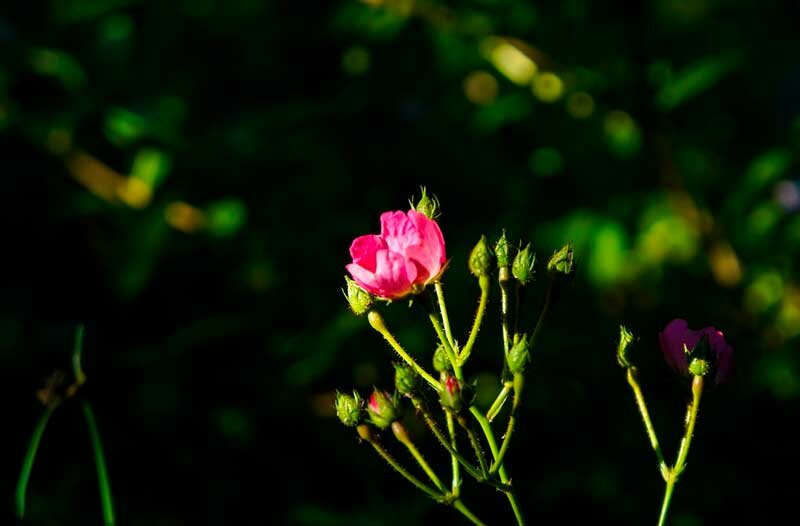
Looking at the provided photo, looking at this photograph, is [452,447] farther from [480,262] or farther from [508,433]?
[480,262]

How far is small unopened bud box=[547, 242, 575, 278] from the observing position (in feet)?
3.39

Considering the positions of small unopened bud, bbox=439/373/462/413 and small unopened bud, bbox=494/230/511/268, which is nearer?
small unopened bud, bbox=439/373/462/413

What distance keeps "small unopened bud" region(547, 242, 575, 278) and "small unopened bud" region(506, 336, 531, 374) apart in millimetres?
128

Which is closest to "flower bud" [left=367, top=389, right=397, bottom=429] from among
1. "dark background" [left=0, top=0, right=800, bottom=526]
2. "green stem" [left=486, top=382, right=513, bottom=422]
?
"green stem" [left=486, top=382, right=513, bottom=422]

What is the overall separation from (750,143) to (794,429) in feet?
2.57

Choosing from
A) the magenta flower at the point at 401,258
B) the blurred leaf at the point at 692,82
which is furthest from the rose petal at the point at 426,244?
the blurred leaf at the point at 692,82

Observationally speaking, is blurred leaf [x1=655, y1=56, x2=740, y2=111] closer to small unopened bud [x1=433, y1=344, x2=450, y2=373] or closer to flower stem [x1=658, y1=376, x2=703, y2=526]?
flower stem [x1=658, y1=376, x2=703, y2=526]

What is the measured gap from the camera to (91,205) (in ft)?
6.70

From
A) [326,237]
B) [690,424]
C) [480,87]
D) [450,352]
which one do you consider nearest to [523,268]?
[450,352]

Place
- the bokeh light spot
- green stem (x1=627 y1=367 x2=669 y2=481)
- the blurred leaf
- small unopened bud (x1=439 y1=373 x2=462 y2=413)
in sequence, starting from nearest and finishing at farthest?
small unopened bud (x1=439 y1=373 x2=462 y2=413)
green stem (x1=627 y1=367 x2=669 y2=481)
the blurred leaf
the bokeh light spot

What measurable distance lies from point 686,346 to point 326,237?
3.57ft

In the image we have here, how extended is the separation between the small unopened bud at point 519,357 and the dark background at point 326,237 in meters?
1.04

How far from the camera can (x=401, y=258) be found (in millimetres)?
1003

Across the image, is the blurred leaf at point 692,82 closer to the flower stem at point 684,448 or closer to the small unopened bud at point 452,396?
the flower stem at point 684,448
